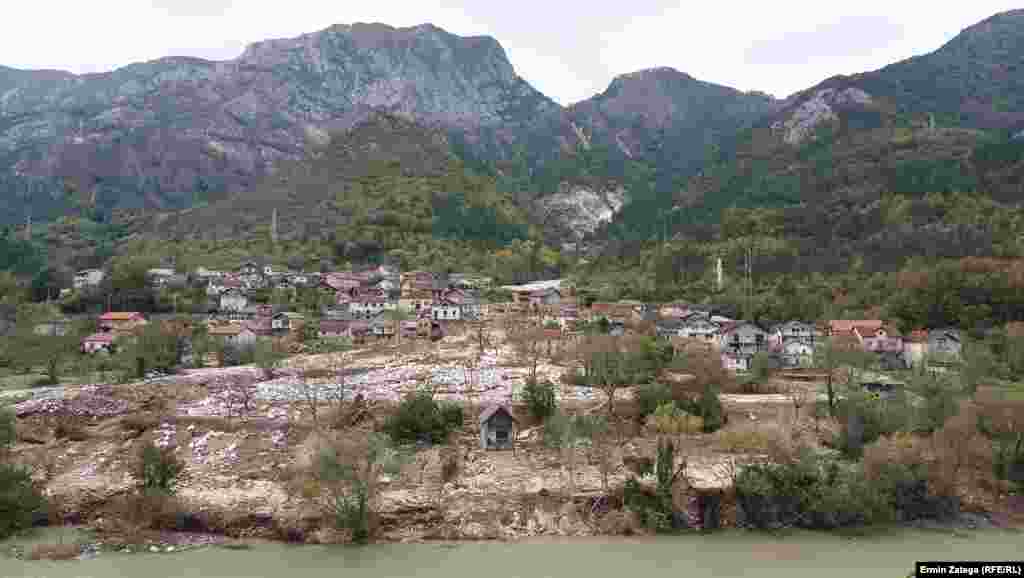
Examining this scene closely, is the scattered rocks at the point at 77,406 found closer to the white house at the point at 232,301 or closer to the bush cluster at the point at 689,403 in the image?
the bush cluster at the point at 689,403

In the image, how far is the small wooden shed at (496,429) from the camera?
27.0 metres

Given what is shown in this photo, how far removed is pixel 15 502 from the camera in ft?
71.3

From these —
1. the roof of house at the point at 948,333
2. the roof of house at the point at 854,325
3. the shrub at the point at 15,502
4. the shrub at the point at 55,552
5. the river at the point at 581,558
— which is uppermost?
the roof of house at the point at 854,325

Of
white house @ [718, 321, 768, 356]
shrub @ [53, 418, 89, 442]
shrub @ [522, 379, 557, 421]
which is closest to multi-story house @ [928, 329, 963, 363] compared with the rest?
white house @ [718, 321, 768, 356]

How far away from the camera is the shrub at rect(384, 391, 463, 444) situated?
89.7 feet

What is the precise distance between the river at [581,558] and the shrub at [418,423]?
6341 mm

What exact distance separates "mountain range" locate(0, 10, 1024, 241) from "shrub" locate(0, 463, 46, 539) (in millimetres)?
78472

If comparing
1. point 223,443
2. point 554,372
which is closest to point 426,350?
point 554,372

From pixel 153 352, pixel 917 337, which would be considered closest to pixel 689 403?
pixel 917 337

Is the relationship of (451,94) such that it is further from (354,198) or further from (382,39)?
(354,198)

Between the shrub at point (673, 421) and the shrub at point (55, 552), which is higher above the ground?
the shrub at point (673, 421)

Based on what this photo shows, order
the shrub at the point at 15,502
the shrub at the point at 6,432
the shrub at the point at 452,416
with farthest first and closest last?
1. the shrub at the point at 452,416
2. the shrub at the point at 6,432
3. the shrub at the point at 15,502

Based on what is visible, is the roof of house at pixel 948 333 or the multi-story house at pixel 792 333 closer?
the roof of house at pixel 948 333

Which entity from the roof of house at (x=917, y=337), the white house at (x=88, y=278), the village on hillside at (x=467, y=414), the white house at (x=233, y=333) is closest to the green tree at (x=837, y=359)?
the village on hillside at (x=467, y=414)
